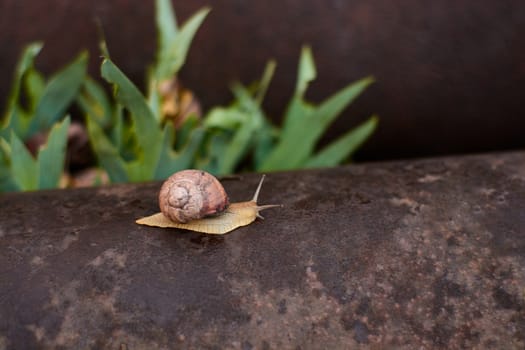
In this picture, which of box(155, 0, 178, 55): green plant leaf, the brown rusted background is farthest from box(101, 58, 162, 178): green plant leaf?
the brown rusted background

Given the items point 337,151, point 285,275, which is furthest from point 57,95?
point 285,275

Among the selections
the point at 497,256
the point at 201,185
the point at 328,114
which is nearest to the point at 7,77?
the point at 328,114

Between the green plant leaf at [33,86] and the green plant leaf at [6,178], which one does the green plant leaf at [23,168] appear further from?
the green plant leaf at [33,86]

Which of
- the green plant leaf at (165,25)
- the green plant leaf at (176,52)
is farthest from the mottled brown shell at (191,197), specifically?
the green plant leaf at (165,25)

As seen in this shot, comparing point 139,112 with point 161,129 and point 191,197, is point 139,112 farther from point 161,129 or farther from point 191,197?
point 191,197

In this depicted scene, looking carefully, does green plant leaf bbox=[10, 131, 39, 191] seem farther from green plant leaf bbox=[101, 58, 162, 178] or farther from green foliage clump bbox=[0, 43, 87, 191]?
Result: green plant leaf bbox=[101, 58, 162, 178]
